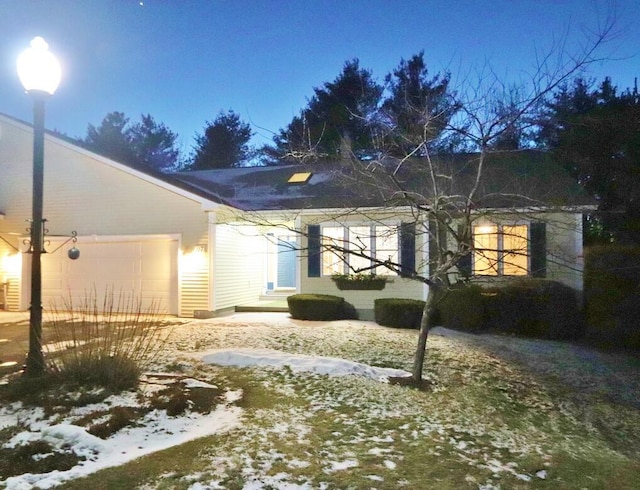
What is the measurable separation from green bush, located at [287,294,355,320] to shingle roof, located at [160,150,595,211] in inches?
92.0

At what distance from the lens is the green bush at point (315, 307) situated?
12.0 m

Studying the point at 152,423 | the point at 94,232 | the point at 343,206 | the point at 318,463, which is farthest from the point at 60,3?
the point at 318,463

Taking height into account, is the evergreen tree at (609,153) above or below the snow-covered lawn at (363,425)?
above

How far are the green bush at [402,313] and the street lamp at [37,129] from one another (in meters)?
7.45

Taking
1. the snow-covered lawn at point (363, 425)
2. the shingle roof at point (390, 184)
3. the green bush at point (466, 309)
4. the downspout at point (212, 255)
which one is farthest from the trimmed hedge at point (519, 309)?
the downspout at point (212, 255)

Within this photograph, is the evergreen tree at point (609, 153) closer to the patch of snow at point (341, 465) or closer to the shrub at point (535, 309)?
the shrub at point (535, 309)

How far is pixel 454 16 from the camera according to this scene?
32.4 feet

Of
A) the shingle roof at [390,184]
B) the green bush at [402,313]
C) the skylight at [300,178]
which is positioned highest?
the skylight at [300,178]

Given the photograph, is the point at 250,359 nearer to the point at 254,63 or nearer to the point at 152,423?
the point at 152,423

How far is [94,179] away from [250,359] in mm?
8490

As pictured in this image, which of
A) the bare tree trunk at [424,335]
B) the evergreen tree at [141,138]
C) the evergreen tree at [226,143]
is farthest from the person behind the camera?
the evergreen tree at [141,138]

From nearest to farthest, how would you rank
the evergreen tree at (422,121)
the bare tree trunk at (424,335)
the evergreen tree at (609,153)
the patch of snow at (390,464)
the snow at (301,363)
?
the patch of snow at (390,464), the bare tree trunk at (424,335), the snow at (301,363), the evergreen tree at (422,121), the evergreen tree at (609,153)

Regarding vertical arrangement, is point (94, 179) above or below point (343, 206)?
above

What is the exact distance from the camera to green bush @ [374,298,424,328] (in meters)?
11.3
